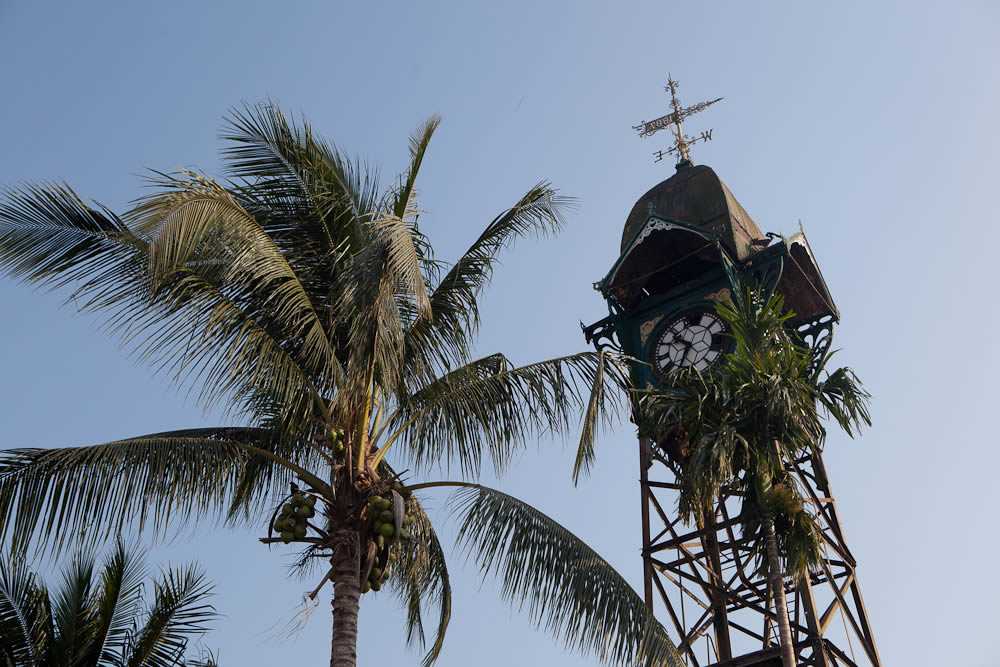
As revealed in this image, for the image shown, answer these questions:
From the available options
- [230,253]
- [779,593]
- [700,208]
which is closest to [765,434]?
[779,593]

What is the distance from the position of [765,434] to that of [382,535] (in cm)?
590

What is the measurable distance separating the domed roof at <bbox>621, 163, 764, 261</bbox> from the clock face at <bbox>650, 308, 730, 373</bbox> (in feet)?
4.96

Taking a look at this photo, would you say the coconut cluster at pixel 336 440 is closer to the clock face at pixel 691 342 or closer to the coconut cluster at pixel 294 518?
the coconut cluster at pixel 294 518

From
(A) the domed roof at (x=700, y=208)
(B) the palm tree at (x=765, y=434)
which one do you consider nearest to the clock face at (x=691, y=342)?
(A) the domed roof at (x=700, y=208)

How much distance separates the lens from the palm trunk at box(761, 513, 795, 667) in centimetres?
1397

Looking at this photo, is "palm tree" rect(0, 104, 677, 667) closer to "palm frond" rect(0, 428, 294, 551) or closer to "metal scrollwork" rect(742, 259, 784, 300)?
"palm frond" rect(0, 428, 294, 551)

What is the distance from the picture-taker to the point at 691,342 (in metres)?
22.9

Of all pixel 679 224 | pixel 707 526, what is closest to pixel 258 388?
pixel 707 526

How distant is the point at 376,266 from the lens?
37.9 feet

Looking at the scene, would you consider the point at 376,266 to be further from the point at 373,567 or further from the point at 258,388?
the point at 373,567

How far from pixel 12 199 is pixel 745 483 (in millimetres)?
9419

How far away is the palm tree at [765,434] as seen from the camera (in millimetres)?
14445

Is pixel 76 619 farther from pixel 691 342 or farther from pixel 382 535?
pixel 691 342

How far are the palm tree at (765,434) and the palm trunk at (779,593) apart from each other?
0.04 ft
